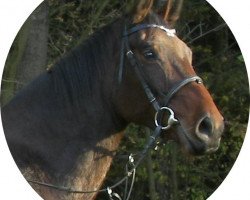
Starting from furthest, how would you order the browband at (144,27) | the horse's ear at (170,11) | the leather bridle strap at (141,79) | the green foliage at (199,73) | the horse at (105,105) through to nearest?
the green foliage at (199,73) → the horse's ear at (170,11) → the browband at (144,27) → the leather bridle strap at (141,79) → the horse at (105,105)

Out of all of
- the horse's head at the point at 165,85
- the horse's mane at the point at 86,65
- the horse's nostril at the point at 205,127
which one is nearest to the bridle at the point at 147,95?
the horse's head at the point at 165,85

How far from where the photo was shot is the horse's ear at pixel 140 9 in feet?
15.2

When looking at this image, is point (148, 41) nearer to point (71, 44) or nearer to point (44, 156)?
point (44, 156)

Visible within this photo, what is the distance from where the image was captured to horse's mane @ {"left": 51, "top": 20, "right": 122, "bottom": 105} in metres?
4.48

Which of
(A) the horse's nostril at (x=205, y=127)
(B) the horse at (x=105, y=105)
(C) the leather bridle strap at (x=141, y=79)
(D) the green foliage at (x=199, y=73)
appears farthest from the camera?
(D) the green foliage at (x=199, y=73)

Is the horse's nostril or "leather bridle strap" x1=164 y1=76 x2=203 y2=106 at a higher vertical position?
"leather bridle strap" x1=164 y1=76 x2=203 y2=106

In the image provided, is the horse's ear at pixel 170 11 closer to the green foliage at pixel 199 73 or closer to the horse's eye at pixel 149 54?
the horse's eye at pixel 149 54

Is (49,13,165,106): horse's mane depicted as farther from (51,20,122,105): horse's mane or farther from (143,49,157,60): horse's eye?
(143,49,157,60): horse's eye

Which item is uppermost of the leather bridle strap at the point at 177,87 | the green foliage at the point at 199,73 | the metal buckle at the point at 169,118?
the leather bridle strap at the point at 177,87

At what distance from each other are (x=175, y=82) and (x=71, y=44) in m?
3.98

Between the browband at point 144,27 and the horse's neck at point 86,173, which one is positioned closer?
the horse's neck at point 86,173

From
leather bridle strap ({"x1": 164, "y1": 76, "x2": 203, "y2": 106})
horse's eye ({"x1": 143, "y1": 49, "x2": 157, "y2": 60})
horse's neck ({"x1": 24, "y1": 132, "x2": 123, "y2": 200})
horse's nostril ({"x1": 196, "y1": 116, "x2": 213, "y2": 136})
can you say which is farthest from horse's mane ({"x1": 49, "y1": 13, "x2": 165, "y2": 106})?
horse's nostril ({"x1": 196, "y1": 116, "x2": 213, "y2": 136})

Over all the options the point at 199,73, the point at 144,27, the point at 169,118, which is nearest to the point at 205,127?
the point at 169,118

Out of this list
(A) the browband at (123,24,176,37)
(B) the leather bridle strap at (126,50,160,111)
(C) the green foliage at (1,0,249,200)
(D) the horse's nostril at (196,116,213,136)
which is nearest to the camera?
(D) the horse's nostril at (196,116,213,136)
